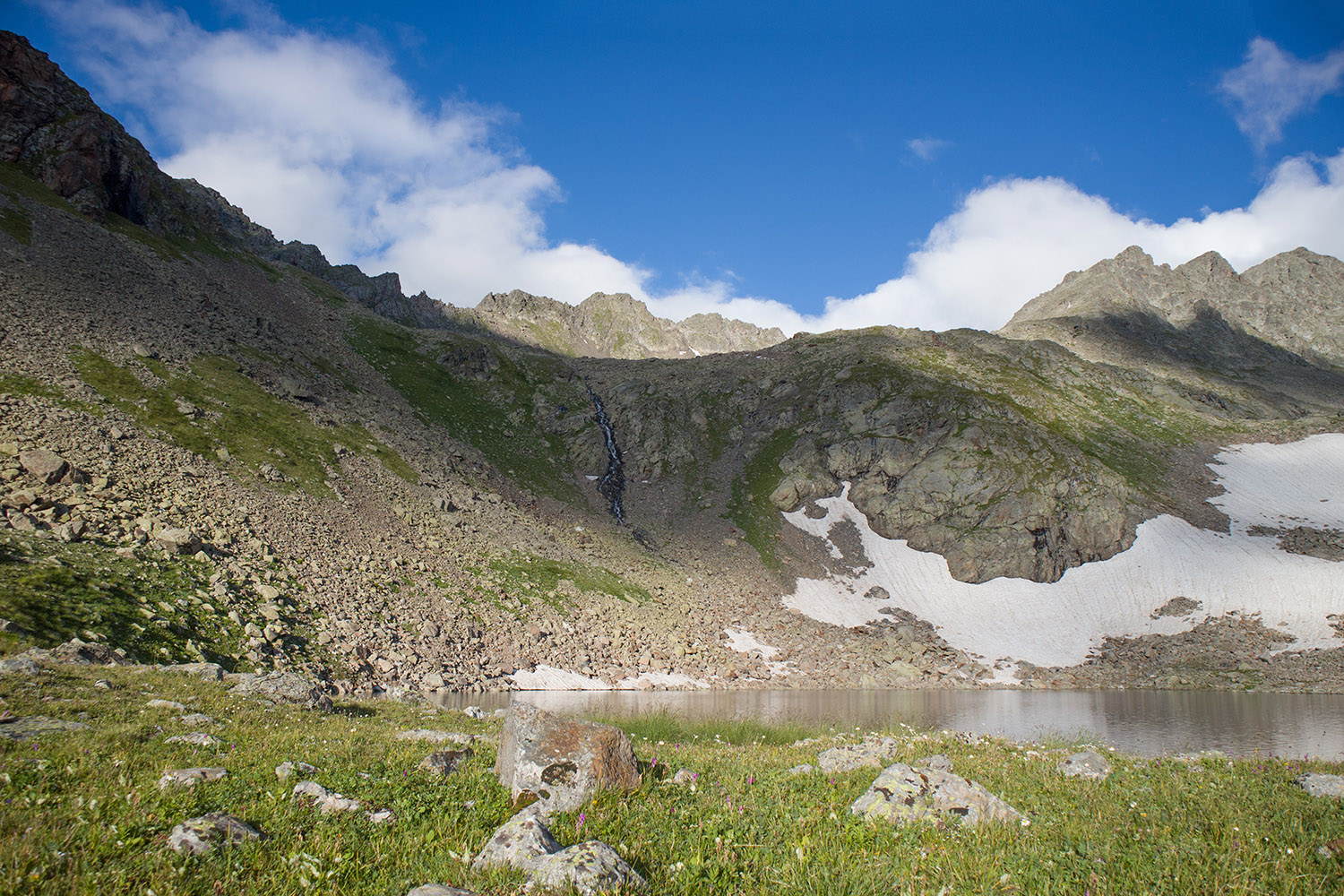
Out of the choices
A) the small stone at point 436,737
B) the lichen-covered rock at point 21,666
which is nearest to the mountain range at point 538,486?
the lichen-covered rock at point 21,666

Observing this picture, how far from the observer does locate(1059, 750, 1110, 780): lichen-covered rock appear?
1385 centimetres

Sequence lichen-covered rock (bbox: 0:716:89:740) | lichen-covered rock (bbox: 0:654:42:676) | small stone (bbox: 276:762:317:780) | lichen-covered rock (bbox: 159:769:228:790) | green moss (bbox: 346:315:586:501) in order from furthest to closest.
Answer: green moss (bbox: 346:315:586:501)
lichen-covered rock (bbox: 0:654:42:676)
lichen-covered rock (bbox: 0:716:89:740)
small stone (bbox: 276:762:317:780)
lichen-covered rock (bbox: 159:769:228:790)

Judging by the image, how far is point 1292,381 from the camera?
18575cm

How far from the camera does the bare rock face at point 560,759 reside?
9719mm

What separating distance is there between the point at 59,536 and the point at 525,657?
30165 mm

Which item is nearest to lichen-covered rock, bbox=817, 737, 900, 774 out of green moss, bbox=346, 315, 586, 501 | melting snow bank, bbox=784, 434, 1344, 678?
melting snow bank, bbox=784, 434, 1344, 678

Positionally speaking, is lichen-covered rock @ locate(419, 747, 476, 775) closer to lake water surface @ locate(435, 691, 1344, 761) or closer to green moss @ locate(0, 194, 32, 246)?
lake water surface @ locate(435, 691, 1344, 761)

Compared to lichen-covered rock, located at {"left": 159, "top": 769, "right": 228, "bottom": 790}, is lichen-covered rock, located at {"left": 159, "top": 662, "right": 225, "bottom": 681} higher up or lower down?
lower down

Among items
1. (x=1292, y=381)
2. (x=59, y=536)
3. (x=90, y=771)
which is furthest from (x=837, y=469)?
(x=1292, y=381)

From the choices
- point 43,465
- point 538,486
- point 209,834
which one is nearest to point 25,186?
point 43,465

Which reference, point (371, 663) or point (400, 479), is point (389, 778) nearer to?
point (371, 663)

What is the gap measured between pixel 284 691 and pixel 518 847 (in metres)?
18.8

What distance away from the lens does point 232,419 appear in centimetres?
6025

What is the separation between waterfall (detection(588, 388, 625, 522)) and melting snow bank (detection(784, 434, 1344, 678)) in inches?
1036
